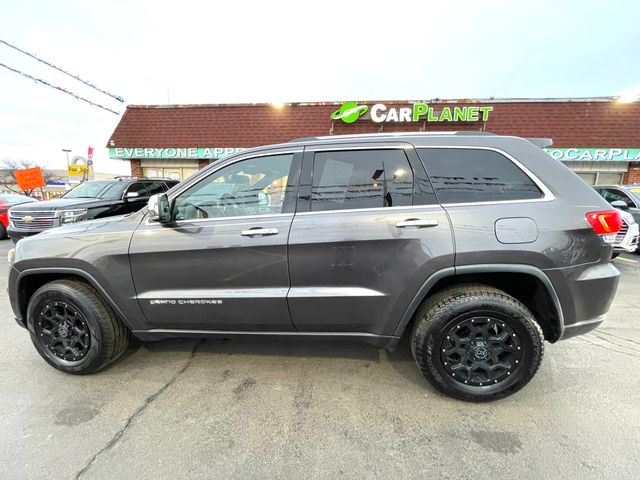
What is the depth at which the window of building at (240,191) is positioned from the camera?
254 centimetres

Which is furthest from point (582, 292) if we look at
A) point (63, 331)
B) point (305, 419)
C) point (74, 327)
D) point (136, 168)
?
point (136, 168)

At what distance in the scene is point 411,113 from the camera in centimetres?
1281

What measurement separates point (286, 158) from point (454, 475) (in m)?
2.31

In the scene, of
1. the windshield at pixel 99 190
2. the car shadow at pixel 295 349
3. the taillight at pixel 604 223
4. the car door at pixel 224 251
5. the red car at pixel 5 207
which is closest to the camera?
the taillight at pixel 604 223

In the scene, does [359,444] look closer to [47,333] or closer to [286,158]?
[286,158]

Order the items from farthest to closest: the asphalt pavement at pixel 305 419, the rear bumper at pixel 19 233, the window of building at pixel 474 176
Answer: the rear bumper at pixel 19 233 → the window of building at pixel 474 176 → the asphalt pavement at pixel 305 419

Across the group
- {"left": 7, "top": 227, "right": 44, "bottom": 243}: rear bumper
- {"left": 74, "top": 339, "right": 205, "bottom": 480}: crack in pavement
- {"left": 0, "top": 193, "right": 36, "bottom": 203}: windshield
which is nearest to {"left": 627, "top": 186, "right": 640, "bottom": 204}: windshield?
{"left": 74, "top": 339, "right": 205, "bottom": 480}: crack in pavement

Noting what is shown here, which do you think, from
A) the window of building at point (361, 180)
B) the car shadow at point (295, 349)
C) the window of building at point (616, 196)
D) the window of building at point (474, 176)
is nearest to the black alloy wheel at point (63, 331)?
the car shadow at point (295, 349)

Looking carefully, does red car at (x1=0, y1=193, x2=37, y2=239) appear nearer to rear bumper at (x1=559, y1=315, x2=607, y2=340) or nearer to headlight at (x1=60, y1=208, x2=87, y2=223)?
headlight at (x1=60, y1=208, x2=87, y2=223)

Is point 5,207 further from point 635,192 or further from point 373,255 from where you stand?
point 635,192

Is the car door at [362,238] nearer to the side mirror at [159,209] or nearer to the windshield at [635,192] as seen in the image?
the side mirror at [159,209]

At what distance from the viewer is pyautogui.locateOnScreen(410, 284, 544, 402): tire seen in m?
2.26

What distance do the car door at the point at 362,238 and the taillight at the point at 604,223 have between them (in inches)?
37.3

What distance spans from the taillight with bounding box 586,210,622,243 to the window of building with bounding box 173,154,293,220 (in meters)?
2.13
